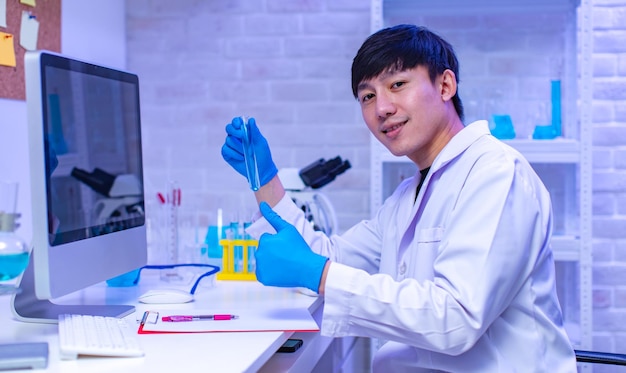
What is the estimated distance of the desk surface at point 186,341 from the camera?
1196 mm

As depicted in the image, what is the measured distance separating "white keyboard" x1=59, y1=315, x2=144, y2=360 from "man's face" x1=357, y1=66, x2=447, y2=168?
0.76 meters

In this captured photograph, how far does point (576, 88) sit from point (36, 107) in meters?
1.81

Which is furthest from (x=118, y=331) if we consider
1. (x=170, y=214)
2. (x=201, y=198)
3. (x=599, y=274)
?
(x=599, y=274)

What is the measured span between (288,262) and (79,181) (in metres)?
0.47

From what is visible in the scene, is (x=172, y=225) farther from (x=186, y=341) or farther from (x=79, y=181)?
(x=186, y=341)

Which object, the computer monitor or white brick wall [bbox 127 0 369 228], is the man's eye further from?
white brick wall [bbox 127 0 369 228]

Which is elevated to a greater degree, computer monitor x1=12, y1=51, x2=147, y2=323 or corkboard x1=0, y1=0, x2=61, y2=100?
corkboard x1=0, y1=0, x2=61, y2=100

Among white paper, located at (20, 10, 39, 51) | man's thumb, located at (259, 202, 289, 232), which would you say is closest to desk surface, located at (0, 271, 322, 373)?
man's thumb, located at (259, 202, 289, 232)

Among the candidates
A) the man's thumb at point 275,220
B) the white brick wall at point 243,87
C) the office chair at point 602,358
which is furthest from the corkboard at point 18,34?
the office chair at point 602,358

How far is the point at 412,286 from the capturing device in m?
1.43

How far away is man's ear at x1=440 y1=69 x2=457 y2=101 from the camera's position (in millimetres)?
1790

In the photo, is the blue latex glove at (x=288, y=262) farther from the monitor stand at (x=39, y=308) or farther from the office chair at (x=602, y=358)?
the office chair at (x=602, y=358)

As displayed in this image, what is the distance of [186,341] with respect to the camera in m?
1.37

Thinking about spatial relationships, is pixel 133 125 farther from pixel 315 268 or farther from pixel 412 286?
pixel 412 286
